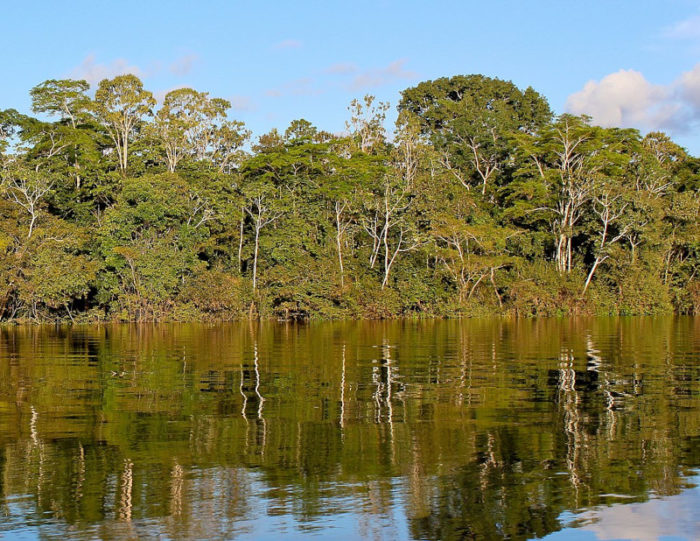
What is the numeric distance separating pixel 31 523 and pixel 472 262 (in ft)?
146

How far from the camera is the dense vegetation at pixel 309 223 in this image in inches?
1809

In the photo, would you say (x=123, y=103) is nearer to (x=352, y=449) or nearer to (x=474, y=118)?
(x=474, y=118)

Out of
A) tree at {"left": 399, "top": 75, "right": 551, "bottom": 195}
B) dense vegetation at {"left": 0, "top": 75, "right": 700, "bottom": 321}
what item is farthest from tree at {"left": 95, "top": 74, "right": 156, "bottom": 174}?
tree at {"left": 399, "top": 75, "right": 551, "bottom": 195}

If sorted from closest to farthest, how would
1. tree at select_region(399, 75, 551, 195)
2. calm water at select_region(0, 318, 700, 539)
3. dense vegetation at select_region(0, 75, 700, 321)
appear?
calm water at select_region(0, 318, 700, 539) → dense vegetation at select_region(0, 75, 700, 321) → tree at select_region(399, 75, 551, 195)

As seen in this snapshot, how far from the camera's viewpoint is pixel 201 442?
11016mm

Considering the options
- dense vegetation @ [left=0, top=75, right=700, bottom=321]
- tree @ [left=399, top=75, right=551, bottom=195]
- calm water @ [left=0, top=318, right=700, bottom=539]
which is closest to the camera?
calm water @ [left=0, top=318, right=700, bottom=539]

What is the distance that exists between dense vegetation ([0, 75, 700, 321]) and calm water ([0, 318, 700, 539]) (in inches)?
1002

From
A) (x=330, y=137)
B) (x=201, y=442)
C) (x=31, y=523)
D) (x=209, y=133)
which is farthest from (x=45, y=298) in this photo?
(x=31, y=523)

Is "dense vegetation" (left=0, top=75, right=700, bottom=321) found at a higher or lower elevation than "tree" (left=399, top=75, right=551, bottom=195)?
lower

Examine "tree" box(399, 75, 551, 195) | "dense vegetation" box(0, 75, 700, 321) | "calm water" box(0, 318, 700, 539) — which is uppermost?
"tree" box(399, 75, 551, 195)

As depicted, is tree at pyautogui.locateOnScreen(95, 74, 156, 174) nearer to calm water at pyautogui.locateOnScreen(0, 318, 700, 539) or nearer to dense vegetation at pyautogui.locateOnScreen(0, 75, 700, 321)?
dense vegetation at pyautogui.locateOnScreen(0, 75, 700, 321)

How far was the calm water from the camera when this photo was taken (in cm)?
766

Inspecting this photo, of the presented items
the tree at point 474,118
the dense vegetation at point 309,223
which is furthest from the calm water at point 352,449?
the tree at point 474,118

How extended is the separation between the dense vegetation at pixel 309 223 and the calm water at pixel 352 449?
25443 millimetres
